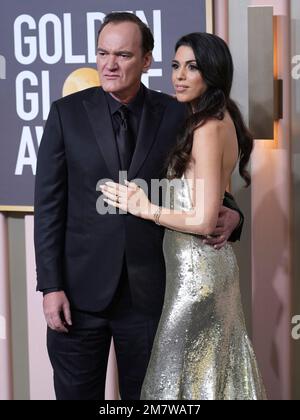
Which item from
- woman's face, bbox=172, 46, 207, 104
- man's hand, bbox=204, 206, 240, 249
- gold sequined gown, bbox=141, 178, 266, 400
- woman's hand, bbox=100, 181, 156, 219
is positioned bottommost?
gold sequined gown, bbox=141, 178, 266, 400

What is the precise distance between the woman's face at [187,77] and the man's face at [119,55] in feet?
0.40

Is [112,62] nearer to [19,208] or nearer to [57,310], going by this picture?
[57,310]

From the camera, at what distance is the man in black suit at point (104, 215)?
7.22 ft

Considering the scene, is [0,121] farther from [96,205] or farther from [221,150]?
[221,150]

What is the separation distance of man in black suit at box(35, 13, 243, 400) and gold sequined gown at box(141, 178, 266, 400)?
98 mm

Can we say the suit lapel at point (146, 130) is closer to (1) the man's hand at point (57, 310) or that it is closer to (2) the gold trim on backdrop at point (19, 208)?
(1) the man's hand at point (57, 310)

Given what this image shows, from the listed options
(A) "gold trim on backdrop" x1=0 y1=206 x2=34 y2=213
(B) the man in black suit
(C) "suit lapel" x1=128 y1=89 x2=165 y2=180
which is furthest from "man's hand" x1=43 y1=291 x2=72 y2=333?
(A) "gold trim on backdrop" x1=0 y1=206 x2=34 y2=213

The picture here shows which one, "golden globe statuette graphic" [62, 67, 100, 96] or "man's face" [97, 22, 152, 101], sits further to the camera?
"golden globe statuette graphic" [62, 67, 100, 96]

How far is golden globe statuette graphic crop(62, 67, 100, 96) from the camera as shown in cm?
278

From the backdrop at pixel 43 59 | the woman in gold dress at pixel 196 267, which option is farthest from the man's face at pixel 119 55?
the backdrop at pixel 43 59

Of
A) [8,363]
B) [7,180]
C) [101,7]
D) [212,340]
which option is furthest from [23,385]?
[101,7]

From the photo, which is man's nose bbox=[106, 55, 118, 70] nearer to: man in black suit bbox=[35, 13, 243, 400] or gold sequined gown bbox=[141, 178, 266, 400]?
man in black suit bbox=[35, 13, 243, 400]

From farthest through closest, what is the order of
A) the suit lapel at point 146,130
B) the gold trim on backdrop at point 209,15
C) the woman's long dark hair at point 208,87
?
the gold trim on backdrop at point 209,15 → the suit lapel at point 146,130 → the woman's long dark hair at point 208,87

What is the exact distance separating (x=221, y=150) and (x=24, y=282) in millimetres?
1161
